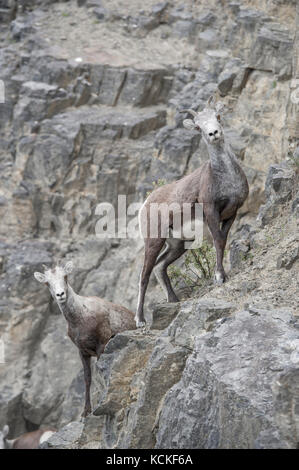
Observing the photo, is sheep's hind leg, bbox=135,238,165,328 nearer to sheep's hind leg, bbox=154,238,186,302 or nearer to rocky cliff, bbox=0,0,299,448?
sheep's hind leg, bbox=154,238,186,302

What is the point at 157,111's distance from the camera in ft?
78.0

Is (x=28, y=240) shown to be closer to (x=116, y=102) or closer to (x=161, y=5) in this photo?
(x=116, y=102)

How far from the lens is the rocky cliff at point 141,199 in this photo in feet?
21.6

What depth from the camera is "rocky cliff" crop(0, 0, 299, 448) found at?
6578mm

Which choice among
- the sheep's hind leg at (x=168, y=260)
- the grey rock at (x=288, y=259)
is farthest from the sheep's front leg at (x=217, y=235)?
the sheep's hind leg at (x=168, y=260)

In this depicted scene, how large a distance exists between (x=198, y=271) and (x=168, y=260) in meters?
1.25

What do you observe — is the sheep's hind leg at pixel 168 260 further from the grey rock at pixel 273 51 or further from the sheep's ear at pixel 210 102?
the grey rock at pixel 273 51

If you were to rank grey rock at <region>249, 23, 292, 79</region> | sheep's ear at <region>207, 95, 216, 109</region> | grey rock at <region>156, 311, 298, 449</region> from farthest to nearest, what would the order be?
1. grey rock at <region>249, 23, 292, 79</region>
2. sheep's ear at <region>207, 95, 216, 109</region>
3. grey rock at <region>156, 311, 298, 449</region>

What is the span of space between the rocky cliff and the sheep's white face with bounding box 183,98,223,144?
5.18ft

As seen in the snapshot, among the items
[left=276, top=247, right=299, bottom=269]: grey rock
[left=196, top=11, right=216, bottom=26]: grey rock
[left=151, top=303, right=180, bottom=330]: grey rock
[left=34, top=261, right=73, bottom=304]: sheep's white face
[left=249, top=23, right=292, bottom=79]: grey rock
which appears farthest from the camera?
[left=196, top=11, right=216, bottom=26]: grey rock

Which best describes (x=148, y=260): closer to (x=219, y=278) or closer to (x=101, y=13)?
(x=219, y=278)

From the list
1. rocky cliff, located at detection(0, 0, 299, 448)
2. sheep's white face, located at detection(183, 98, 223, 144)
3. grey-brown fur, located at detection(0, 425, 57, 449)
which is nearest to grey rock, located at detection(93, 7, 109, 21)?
rocky cliff, located at detection(0, 0, 299, 448)

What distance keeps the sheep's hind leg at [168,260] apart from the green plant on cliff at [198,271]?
1.26 feet
